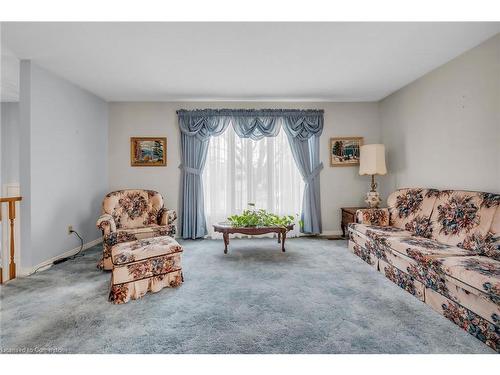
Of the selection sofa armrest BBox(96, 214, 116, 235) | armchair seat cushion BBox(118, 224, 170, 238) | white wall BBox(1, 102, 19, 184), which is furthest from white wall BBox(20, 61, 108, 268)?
white wall BBox(1, 102, 19, 184)

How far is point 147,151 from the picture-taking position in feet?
14.7

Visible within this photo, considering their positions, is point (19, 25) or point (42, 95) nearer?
point (19, 25)

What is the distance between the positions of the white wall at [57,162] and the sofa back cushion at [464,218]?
4699mm

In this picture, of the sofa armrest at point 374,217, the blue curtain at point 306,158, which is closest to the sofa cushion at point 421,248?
the sofa armrest at point 374,217

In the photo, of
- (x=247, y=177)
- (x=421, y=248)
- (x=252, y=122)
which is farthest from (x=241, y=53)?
(x=421, y=248)

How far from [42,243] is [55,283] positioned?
0.79 meters

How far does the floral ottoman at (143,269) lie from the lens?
2182 millimetres

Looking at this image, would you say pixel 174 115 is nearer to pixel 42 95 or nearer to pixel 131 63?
pixel 131 63

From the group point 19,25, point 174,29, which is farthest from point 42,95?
point 174,29

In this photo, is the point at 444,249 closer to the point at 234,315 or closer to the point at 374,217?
the point at 374,217

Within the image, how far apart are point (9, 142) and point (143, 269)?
14.1 feet

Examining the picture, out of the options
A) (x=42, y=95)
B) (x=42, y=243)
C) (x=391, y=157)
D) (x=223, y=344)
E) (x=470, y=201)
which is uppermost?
(x=42, y=95)

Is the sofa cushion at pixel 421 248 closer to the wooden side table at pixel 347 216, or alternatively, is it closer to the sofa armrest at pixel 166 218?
the wooden side table at pixel 347 216

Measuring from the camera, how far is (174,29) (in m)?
2.33
